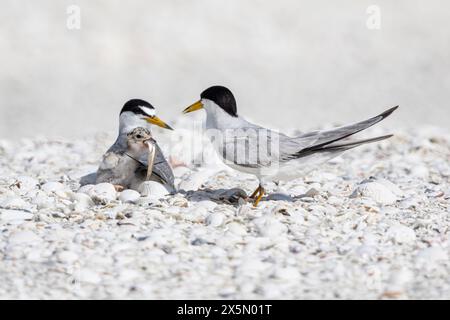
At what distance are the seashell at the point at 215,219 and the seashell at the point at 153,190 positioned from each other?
27.7 inches

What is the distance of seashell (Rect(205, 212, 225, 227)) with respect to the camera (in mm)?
4543

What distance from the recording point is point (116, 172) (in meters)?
5.52

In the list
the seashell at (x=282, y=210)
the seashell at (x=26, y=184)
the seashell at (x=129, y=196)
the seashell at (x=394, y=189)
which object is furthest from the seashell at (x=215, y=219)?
the seashell at (x=26, y=184)

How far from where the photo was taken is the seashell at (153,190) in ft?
17.2

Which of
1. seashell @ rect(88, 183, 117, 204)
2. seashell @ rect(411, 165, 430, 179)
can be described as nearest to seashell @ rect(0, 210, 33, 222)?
seashell @ rect(88, 183, 117, 204)

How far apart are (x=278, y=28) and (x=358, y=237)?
9.19 meters

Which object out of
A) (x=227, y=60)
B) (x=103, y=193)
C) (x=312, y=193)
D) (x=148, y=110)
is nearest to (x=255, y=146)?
(x=312, y=193)

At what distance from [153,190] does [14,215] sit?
37.3 inches

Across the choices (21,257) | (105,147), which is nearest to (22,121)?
(105,147)

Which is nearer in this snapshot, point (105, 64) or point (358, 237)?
point (358, 237)

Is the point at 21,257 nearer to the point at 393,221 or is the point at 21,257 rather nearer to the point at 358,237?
the point at 358,237

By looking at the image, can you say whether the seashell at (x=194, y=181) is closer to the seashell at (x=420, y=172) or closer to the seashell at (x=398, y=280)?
the seashell at (x=420, y=172)

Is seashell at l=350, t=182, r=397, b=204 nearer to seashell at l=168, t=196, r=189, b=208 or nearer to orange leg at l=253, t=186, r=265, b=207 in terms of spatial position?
orange leg at l=253, t=186, r=265, b=207
